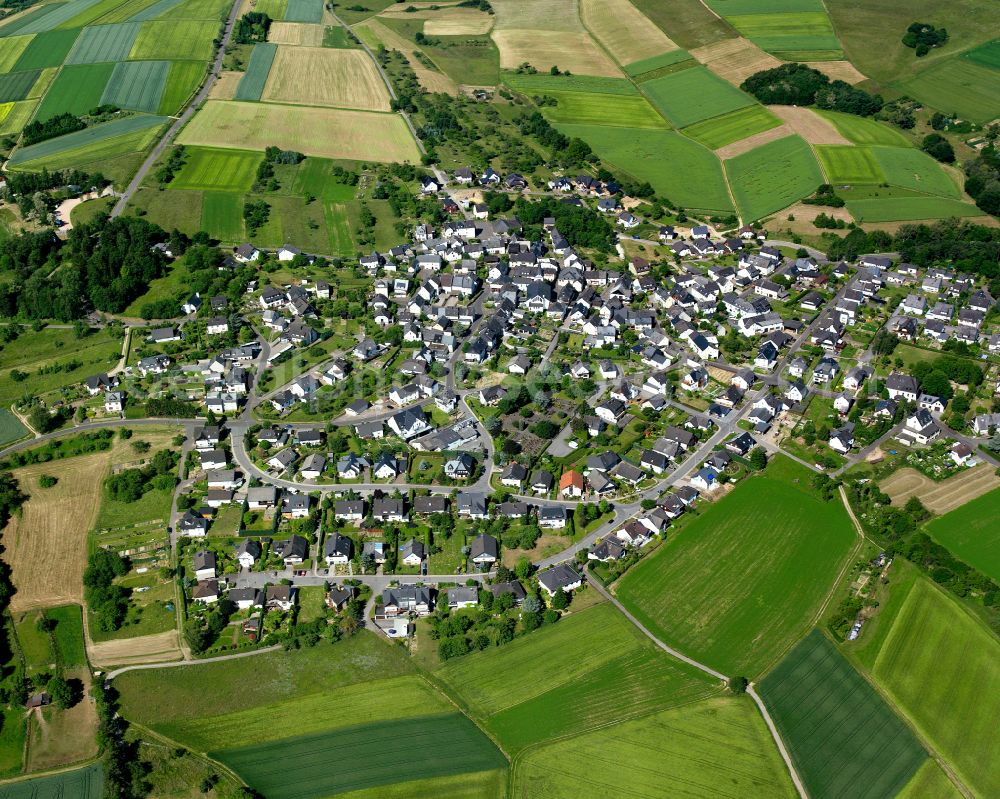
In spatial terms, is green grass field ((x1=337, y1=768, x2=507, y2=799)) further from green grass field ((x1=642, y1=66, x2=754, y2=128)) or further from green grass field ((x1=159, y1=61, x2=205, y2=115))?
green grass field ((x1=159, y1=61, x2=205, y2=115))

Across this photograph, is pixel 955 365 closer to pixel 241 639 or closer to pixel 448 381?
pixel 448 381

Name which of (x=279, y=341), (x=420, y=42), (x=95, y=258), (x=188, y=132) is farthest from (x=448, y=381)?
(x=420, y=42)

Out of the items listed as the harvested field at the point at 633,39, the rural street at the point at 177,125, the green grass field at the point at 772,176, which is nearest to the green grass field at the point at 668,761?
the green grass field at the point at 772,176

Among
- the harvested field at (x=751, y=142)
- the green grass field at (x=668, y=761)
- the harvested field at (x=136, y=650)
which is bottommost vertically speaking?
the harvested field at (x=136, y=650)

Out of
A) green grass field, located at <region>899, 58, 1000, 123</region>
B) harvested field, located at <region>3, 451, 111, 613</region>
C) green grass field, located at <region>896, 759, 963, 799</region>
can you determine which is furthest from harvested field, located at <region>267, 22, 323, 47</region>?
green grass field, located at <region>896, 759, 963, 799</region>

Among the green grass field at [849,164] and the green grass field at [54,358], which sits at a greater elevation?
the green grass field at [849,164]

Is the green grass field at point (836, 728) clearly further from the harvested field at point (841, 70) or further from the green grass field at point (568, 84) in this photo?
the harvested field at point (841, 70)

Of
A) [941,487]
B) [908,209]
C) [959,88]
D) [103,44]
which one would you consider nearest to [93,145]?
[103,44]
